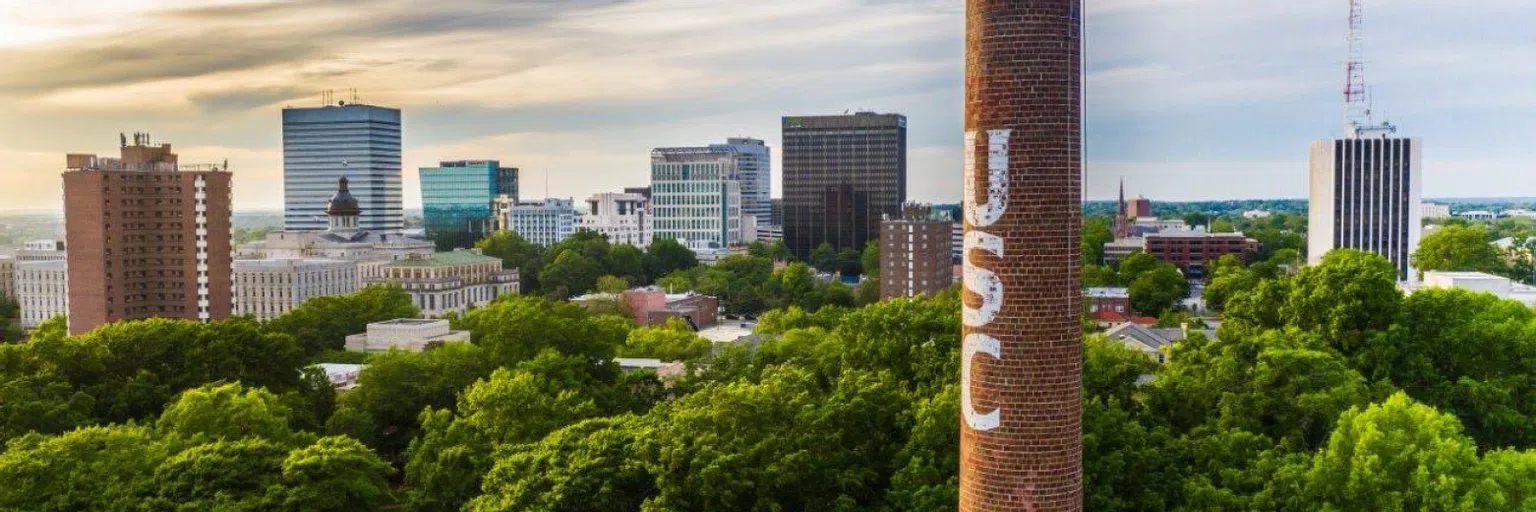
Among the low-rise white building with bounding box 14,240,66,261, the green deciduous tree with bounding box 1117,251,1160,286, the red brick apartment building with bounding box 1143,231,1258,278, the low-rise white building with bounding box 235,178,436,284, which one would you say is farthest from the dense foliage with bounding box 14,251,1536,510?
the red brick apartment building with bounding box 1143,231,1258,278

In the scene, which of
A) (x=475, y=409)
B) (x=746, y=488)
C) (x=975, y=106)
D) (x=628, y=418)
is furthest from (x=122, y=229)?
(x=975, y=106)

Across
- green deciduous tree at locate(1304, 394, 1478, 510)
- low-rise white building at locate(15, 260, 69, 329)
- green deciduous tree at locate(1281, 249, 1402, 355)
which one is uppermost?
green deciduous tree at locate(1281, 249, 1402, 355)

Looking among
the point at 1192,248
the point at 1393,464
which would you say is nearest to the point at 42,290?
the point at 1393,464

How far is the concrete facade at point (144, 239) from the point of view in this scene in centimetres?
9962

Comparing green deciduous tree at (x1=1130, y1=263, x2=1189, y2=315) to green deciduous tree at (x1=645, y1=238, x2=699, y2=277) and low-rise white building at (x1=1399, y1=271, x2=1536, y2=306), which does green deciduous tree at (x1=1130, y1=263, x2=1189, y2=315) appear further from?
green deciduous tree at (x1=645, y1=238, x2=699, y2=277)

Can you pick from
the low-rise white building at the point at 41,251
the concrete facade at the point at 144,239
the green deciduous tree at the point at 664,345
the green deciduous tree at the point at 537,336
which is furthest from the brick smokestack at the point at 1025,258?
the low-rise white building at the point at 41,251

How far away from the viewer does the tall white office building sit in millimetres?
136500

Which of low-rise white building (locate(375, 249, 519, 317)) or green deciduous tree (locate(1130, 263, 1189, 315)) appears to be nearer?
green deciduous tree (locate(1130, 263, 1189, 315))

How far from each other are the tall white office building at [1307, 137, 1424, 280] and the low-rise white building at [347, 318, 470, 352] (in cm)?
9825

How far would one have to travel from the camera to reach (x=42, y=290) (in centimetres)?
12900

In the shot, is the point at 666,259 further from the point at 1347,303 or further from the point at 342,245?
the point at 1347,303

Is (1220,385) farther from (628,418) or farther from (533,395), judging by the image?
(533,395)

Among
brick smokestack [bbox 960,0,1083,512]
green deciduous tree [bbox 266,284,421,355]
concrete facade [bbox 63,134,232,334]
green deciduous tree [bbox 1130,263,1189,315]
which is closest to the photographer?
brick smokestack [bbox 960,0,1083,512]

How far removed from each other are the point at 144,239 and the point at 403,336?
40.9m
